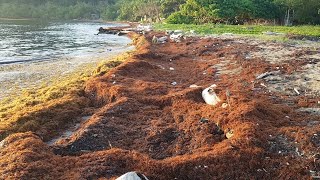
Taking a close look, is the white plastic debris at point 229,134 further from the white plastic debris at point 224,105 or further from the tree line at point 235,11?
the tree line at point 235,11

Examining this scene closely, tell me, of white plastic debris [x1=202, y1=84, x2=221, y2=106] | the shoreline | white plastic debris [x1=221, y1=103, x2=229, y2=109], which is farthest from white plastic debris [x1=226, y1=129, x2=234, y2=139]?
white plastic debris [x1=202, y1=84, x2=221, y2=106]

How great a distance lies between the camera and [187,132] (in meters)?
7.91

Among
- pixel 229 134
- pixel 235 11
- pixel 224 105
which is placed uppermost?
pixel 235 11

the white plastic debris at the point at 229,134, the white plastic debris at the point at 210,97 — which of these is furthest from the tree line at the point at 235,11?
the white plastic debris at the point at 229,134

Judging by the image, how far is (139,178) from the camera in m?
5.33

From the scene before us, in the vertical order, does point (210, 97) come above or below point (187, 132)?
above

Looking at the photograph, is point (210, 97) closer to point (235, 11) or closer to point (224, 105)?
point (224, 105)

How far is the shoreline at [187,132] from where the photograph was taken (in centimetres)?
601

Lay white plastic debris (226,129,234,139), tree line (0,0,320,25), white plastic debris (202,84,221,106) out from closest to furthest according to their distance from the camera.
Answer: white plastic debris (226,129,234,139)
white plastic debris (202,84,221,106)
tree line (0,0,320,25)

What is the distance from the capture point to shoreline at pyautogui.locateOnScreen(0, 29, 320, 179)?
601 cm

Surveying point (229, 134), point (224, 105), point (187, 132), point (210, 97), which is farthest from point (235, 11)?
point (229, 134)

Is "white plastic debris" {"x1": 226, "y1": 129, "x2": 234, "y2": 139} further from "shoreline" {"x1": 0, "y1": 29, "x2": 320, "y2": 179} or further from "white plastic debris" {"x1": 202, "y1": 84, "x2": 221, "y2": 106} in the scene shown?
"white plastic debris" {"x1": 202, "y1": 84, "x2": 221, "y2": 106}

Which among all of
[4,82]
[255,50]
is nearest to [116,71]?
[4,82]

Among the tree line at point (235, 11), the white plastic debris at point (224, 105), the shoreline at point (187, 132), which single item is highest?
the tree line at point (235, 11)
